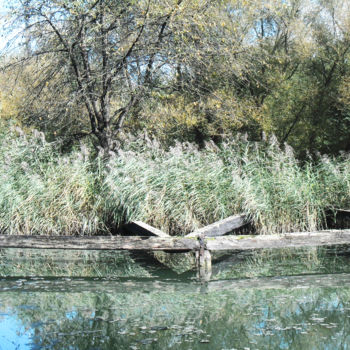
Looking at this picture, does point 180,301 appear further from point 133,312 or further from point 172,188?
point 172,188

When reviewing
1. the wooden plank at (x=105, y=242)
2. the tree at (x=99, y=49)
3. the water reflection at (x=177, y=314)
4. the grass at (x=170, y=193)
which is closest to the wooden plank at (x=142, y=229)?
the grass at (x=170, y=193)

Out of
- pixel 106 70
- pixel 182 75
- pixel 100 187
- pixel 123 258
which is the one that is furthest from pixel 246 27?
pixel 123 258

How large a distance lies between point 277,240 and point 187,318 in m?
2.61

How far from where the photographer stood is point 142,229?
8672 mm

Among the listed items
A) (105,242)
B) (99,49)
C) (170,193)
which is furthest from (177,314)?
(99,49)

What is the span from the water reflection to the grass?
242cm

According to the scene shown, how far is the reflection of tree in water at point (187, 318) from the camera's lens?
15.3 ft

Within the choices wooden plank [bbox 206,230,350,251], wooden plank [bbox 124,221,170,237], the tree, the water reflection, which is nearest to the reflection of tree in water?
the water reflection

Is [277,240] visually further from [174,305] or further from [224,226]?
[174,305]

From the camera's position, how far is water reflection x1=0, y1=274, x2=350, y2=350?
4664mm

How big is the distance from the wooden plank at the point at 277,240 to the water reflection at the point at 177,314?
1.79ft

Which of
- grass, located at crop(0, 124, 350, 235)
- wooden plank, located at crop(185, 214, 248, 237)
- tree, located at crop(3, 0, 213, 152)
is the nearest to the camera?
wooden plank, located at crop(185, 214, 248, 237)

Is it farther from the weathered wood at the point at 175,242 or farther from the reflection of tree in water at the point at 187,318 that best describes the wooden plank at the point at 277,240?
the reflection of tree in water at the point at 187,318

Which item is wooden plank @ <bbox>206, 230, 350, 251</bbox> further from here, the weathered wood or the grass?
the grass
